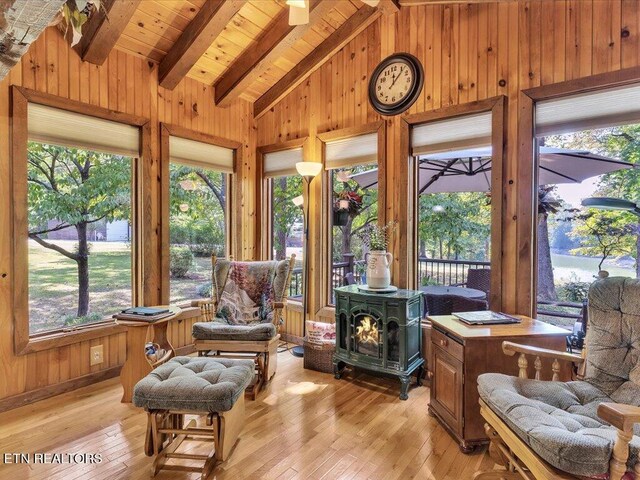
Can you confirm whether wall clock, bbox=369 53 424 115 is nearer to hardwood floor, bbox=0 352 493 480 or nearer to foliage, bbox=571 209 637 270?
foliage, bbox=571 209 637 270

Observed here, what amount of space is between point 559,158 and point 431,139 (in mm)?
1006

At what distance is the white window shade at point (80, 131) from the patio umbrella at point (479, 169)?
88.7 inches

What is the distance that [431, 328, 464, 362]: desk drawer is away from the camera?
6.86 ft

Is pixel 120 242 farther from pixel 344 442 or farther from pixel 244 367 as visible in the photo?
pixel 344 442

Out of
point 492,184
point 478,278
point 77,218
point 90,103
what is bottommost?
point 478,278

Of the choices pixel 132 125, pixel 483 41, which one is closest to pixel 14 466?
pixel 132 125

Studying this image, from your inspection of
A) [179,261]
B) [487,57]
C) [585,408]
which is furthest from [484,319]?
[179,261]

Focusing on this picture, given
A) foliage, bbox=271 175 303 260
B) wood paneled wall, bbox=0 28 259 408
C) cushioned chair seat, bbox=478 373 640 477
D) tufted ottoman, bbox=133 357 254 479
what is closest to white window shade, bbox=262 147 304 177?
foliage, bbox=271 175 303 260

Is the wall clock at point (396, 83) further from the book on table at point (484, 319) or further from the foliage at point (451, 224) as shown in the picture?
the book on table at point (484, 319)

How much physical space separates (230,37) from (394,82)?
1.62 metres

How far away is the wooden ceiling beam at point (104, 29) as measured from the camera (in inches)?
98.9

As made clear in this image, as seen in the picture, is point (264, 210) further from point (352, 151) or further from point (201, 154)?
point (352, 151)

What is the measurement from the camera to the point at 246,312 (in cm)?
335

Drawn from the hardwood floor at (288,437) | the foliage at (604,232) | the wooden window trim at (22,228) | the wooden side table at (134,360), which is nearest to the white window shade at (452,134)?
the foliage at (604,232)
